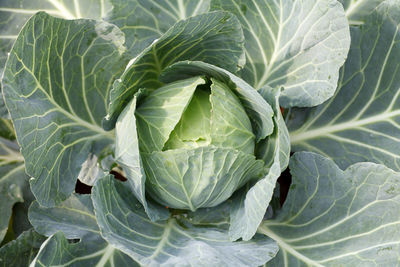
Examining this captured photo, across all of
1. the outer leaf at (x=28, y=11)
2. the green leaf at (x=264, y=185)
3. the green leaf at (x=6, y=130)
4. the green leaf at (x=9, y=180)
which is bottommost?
the green leaf at (x=9, y=180)

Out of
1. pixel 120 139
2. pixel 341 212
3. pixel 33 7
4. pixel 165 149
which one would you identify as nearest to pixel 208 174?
pixel 165 149

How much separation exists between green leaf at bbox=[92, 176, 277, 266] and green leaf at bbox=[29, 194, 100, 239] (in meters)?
0.12

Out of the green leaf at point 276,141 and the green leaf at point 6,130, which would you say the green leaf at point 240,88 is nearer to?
the green leaf at point 276,141

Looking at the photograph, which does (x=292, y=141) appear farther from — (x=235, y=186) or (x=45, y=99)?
(x=45, y=99)

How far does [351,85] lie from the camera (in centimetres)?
145

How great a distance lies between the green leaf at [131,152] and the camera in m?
1.05

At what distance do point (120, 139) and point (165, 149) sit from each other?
12 centimetres

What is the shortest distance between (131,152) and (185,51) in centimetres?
37

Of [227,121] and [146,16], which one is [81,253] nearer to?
[227,121]

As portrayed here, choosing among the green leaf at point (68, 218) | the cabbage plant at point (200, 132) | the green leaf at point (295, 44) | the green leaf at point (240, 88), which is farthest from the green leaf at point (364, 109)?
the green leaf at point (68, 218)

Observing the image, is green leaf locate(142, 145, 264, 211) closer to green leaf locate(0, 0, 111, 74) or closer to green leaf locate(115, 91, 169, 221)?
green leaf locate(115, 91, 169, 221)

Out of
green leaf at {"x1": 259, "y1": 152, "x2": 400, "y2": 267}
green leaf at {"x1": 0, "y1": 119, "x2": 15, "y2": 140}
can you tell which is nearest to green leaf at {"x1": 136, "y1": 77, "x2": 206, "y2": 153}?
green leaf at {"x1": 259, "y1": 152, "x2": 400, "y2": 267}

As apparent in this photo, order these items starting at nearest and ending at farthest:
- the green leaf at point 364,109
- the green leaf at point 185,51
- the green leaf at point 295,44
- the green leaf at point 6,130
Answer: the green leaf at point 185,51, the green leaf at point 295,44, the green leaf at point 364,109, the green leaf at point 6,130

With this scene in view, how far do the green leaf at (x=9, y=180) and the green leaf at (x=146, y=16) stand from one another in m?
0.55
